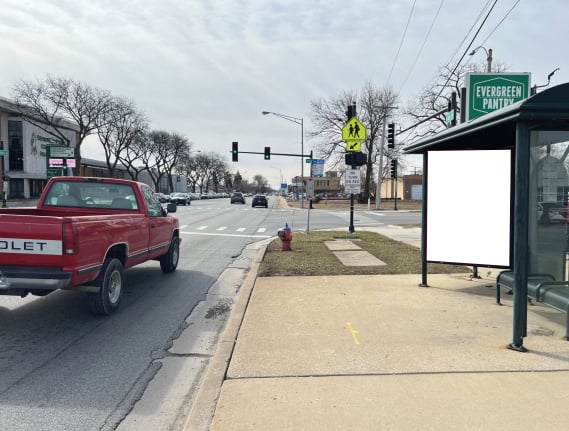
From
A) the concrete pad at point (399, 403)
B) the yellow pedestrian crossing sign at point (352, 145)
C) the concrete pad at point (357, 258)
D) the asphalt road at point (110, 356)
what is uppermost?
the yellow pedestrian crossing sign at point (352, 145)

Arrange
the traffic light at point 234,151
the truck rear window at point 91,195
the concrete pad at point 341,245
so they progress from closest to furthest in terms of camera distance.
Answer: the truck rear window at point 91,195
the concrete pad at point 341,245
the traffic light at point 234,151

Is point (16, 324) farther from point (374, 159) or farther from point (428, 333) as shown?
point (374, 159)

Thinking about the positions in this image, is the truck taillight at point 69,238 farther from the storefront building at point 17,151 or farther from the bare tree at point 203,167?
the bare tree at point 203,167

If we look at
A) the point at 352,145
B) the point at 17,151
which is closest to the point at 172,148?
the point at 17,151

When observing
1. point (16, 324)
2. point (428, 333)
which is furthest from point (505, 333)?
point (16, 324)

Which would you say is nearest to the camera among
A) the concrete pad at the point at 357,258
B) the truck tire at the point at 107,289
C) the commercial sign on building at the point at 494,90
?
the truck tire at the point at 107,289

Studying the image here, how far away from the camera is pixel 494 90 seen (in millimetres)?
7676

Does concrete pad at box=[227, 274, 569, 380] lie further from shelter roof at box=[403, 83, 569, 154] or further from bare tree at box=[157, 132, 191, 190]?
bare tree at box=[157, 132, 191, 190]

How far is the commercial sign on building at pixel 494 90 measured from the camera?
759 centimetres

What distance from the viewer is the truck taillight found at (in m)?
5.16

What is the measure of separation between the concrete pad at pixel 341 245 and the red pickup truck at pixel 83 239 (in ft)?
18.7

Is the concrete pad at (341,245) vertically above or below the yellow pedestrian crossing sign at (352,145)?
below

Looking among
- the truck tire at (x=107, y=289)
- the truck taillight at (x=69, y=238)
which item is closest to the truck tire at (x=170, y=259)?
the truck tire at (x=107, y=289)

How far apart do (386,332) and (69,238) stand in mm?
3734
